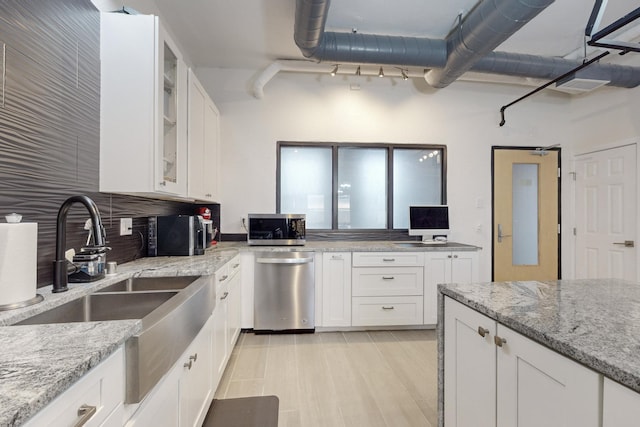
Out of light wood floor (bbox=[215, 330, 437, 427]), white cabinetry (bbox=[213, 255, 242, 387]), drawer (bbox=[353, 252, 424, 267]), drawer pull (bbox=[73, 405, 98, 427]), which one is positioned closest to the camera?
drawer pull (bbox=[73, 405, 98, 427])

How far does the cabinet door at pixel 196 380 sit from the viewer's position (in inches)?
49.9

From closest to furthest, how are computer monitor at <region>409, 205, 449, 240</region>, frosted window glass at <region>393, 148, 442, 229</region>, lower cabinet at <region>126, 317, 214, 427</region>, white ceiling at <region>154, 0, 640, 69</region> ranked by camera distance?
lower cabinet at <region>126, 317, 214, 427</region> → white ceiling at <region>154, 0, 640, 69</region> → computer monitor at <region>409, 205, 449, 240</region> → frosted window glass at <region>393, 148, 442, 229</region>

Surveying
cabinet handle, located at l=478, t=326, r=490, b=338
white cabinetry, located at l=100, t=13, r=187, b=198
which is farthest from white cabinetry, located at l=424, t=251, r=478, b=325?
white cabinetry, located at l=100, t=13, r=187, b=198

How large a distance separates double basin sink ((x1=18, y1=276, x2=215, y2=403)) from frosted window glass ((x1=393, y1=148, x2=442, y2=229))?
8.75 feet

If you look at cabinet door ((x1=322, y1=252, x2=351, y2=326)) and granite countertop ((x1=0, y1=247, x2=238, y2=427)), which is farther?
cabinet door ((x1=322, y1=252, x2=351, y2=326))

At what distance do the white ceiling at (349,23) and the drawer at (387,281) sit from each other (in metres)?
2.38

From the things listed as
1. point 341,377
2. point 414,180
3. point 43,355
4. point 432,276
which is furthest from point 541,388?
point 414,180

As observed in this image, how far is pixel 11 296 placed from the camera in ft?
3.16

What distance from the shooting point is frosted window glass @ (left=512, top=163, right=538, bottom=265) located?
12.4 ft

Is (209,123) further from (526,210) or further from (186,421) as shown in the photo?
(526,210)

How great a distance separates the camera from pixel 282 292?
2.88m

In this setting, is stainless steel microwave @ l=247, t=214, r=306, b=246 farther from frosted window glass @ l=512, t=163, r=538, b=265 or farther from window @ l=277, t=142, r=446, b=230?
frosted window glass @ l=512, t=163, r=538, b=265

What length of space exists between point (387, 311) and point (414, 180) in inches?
67.7

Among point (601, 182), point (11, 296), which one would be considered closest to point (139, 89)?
point (11, 296)
